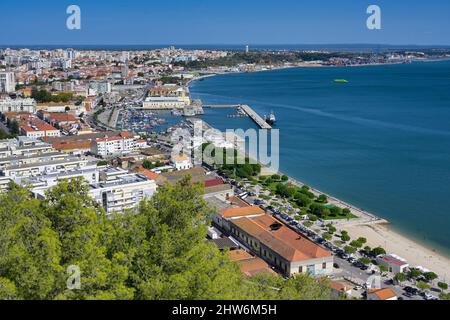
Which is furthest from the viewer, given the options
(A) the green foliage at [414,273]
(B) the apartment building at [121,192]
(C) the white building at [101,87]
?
(C) the white building at [101,87]

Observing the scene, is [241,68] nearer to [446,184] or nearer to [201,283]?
[446,184]

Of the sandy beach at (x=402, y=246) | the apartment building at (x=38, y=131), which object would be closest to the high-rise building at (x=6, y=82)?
the apartment building at (x=38, y=131)

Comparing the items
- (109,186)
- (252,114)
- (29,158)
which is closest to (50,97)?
(252,114)

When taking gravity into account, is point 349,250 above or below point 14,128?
below

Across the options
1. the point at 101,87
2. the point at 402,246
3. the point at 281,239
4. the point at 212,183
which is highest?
the point at 101,87

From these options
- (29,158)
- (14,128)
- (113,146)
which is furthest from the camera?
(14,128)

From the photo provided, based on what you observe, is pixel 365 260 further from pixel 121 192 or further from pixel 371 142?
pixel 371 142

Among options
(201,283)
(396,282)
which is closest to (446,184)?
(396,282)

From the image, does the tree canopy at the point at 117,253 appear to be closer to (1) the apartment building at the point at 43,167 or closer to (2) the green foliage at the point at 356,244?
(2) the green foliage at the point at 356,244
